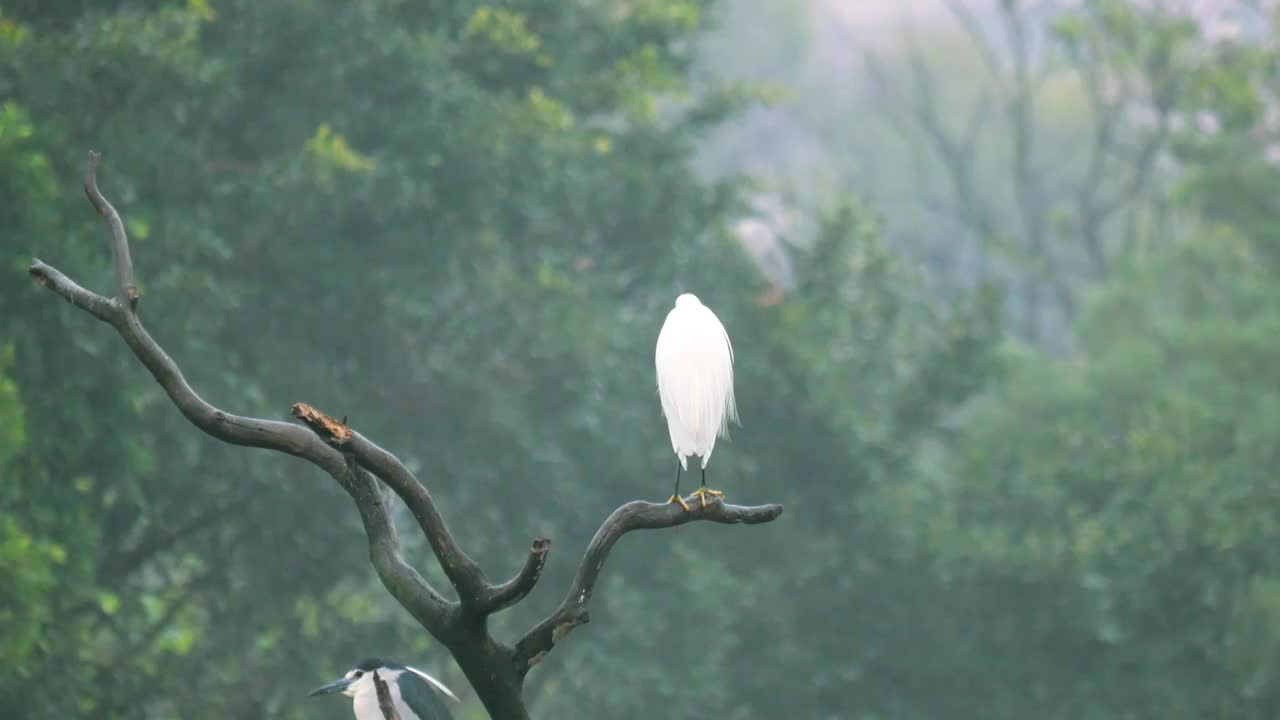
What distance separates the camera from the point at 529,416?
44.4ft

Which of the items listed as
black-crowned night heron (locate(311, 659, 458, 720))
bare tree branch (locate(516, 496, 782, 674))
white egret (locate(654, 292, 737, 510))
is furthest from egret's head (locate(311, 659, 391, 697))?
bare tree branch (locate(516, 496, 782, 674))

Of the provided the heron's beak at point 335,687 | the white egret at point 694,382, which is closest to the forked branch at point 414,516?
the white egret at point 694,382

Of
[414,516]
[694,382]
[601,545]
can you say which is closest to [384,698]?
[414,516]

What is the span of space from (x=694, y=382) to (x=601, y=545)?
5.79 ft

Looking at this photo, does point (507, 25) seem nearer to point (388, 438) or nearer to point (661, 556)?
point (388, 438)

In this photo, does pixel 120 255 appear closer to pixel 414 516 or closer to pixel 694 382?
pixel 414 516

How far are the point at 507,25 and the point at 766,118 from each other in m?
39.3

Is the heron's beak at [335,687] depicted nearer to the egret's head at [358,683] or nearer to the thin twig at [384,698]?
the egret's head at [358,683]

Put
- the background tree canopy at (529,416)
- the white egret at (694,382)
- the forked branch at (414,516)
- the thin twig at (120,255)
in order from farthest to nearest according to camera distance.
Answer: the background tree canopy at (529,416)
the white egret at (694,382)
the thin twig at (120,255)
the forked branch at (414,516)

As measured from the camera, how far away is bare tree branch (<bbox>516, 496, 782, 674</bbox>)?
172 inches

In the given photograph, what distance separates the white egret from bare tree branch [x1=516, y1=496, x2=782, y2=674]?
50.4 inches

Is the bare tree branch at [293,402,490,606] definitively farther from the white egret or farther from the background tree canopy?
the background tree canopy

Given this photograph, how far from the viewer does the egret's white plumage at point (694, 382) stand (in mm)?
5996

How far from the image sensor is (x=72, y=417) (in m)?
9.62
